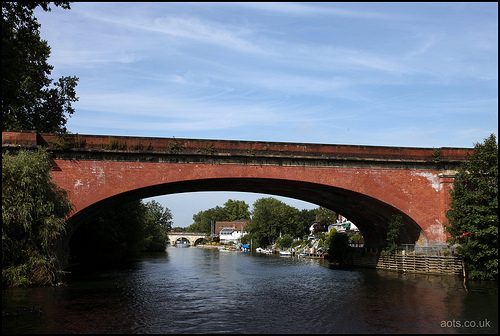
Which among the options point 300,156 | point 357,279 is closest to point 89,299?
point 300,156

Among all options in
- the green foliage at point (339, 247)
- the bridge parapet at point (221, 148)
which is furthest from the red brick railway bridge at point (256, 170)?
the green foliage at point (339, 247)

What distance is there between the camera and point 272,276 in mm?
31484

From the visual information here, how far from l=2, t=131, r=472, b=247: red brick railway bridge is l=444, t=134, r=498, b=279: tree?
2.60 meters

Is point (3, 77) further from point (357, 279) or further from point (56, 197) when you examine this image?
point (357, 279)

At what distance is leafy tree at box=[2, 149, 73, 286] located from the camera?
19500 millimetres

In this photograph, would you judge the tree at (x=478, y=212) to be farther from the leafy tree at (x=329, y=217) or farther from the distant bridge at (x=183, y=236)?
the distant bridge at (x=183, y=236)

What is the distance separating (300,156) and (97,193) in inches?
490

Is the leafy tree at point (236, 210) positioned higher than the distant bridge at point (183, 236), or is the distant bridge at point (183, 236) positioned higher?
the leafy tree at point (236, 210)

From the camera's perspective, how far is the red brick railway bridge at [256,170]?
25.4 m

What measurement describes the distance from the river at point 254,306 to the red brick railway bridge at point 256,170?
4.81 m

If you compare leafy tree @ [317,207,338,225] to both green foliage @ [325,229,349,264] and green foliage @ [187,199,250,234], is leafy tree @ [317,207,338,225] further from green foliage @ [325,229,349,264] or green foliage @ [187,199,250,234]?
green foliage @ [187,199,250,234]

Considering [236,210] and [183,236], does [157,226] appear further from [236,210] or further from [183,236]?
[236,210]

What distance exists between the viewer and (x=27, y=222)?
19484 millimetres

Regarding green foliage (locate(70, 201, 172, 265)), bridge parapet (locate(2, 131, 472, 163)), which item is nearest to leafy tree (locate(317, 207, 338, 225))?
green foliage (locate(70, 201, 172, 265))
